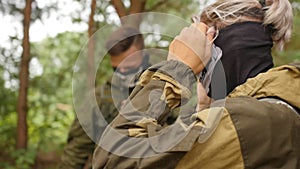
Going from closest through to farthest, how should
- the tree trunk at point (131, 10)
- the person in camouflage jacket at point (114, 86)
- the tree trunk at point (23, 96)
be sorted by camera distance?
the person in camouflage jacket at point (114, 86) < the tree trunk at point (131, 10) < the tree trunk at point (23, 96)

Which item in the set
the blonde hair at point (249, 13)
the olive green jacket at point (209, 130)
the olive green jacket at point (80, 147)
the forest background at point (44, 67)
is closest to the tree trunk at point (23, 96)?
the forest background at point (44, 67)

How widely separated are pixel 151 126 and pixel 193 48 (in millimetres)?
299

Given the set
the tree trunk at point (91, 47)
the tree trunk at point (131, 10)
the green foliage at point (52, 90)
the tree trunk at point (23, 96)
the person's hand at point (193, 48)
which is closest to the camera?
the person's hand at point (193, 48)

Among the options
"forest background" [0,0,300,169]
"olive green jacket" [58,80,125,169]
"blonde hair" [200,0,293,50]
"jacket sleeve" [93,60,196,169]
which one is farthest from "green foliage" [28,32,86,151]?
"jacket sleeve" [93,60,196,169]

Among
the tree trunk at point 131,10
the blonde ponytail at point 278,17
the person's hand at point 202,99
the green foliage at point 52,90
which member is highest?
the blonde ponytail at point 278,17

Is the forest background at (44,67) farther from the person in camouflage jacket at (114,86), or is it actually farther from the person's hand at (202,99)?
the person's hand at (202,99)

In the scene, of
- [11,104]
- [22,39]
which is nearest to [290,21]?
[22,39]

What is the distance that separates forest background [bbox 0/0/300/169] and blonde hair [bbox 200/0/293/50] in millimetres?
3759

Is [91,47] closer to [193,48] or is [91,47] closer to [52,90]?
[52,90]

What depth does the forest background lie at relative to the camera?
6.56 m

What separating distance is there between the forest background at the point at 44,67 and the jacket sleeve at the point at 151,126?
3.99m

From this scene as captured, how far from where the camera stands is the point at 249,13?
6.68 ft

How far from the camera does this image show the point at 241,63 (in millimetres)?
2012

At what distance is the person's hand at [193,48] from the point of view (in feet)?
6.04
